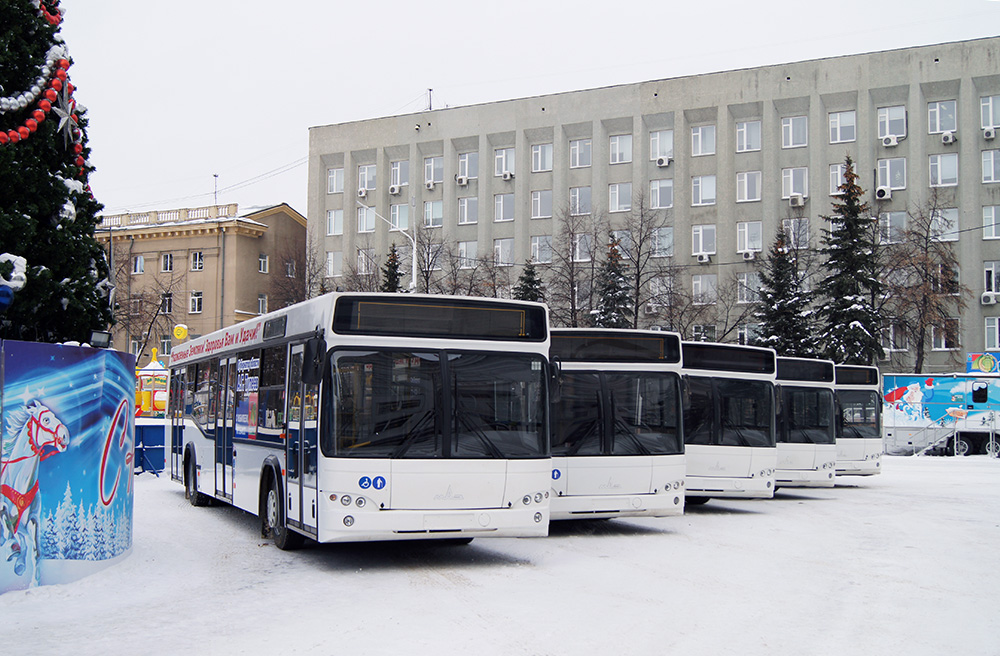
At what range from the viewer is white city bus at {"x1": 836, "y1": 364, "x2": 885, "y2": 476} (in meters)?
24.6

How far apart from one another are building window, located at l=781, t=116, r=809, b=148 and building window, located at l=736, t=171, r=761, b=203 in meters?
2.31

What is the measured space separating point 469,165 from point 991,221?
30.2m

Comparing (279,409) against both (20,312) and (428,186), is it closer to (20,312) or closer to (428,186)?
(20,312)

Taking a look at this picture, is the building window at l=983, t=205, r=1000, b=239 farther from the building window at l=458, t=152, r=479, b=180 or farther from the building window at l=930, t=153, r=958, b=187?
the building window at l=458, t=152, r=479, b=180

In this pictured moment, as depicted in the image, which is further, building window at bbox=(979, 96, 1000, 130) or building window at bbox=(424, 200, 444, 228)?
building window at bbox=(424, 200, 444, 228)

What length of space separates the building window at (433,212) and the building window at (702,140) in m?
16.5

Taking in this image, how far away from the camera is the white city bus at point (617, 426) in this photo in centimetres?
1402

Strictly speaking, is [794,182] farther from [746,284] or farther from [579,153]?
[579,153]

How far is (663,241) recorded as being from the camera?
60531mm

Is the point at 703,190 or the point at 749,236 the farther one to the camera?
the point at 703,190

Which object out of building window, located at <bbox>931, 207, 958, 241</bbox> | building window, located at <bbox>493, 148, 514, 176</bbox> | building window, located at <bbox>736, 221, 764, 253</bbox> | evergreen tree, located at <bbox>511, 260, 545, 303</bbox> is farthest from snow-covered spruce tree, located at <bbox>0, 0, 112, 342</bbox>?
building window, located at <bbox>493, 148, 514, 176</bbox>

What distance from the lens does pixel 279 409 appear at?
12.3 meters

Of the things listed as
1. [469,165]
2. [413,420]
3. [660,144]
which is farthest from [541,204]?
[413,420]

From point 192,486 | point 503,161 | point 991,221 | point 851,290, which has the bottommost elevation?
point 192,486
